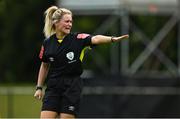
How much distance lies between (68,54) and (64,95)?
52 cm

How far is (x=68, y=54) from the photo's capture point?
10.3 metres

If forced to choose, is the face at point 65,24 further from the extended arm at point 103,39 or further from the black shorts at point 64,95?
the black shorts at point 64,95

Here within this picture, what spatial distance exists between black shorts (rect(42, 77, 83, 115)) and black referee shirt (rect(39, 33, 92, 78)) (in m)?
0.09

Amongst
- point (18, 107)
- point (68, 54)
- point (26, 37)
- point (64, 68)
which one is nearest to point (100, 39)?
point (68, 54)

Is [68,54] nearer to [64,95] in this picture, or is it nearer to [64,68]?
[64,68]

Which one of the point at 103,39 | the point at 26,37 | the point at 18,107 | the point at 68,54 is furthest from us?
the point at 26,37

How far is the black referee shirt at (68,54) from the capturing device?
10328 mm

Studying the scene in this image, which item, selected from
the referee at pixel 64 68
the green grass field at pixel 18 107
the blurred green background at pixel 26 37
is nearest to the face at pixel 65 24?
the referee at pixel 64 68

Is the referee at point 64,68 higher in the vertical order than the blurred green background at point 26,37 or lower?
higher

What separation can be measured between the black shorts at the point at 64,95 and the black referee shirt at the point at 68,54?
3.4 inches

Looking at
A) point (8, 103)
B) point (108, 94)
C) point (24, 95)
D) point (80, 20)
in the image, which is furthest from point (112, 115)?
point (80, 20)

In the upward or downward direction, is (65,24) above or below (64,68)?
above

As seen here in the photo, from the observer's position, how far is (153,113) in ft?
53.8

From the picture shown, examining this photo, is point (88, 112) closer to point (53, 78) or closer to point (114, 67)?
point (53, 78)
